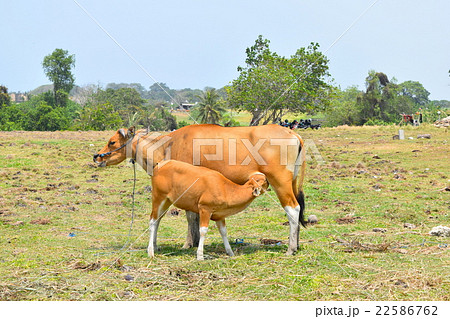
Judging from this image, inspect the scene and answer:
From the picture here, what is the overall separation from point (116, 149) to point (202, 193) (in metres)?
2.57

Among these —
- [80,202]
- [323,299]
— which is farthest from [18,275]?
[80,202]

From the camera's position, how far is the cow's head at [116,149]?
1056 cm

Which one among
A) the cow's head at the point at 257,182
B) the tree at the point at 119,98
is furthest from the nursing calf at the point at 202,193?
the tree at the point at 119,98

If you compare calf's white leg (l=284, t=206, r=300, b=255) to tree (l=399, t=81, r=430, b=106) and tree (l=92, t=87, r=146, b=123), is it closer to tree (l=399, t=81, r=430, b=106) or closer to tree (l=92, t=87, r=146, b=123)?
tree (l=92, t=87, r=146, b=123)

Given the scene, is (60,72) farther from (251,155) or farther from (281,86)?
(251,155)

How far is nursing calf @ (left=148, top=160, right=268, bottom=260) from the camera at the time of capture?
29.5ft

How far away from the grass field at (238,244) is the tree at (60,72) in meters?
73.3

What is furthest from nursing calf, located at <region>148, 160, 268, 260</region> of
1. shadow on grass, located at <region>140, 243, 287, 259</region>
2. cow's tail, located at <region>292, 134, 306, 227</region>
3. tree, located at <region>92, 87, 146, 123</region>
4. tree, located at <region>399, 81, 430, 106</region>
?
tree, located at <region>399, 81, 430, 106</region>

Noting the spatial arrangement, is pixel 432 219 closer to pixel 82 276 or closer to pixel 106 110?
pixel 82 276

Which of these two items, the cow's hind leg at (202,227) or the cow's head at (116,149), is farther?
the cow's head at (116,149)

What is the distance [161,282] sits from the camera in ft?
24.7

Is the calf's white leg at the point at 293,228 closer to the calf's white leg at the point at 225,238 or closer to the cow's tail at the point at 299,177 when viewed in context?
the cow's tail at the point at 299,177

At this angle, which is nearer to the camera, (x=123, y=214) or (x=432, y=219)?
(x=432, y=219)

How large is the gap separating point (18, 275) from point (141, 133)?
407 centimetres
